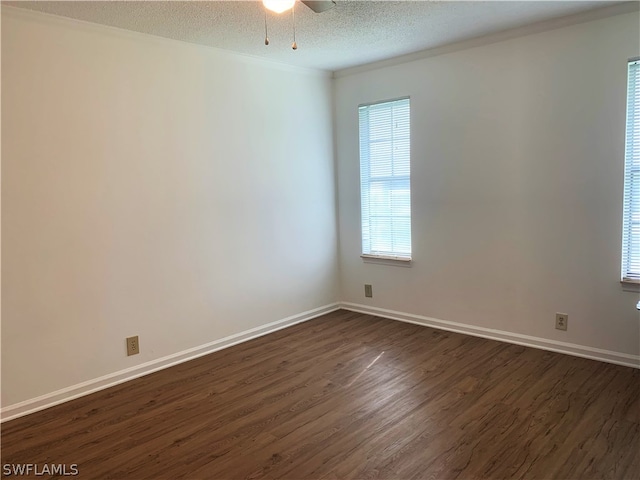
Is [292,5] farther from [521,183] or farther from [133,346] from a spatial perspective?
[133,346]

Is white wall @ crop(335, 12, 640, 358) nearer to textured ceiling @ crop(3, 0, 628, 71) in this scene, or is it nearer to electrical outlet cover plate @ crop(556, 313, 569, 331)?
electrical outlet cover plate @ crop(556, 313, 569, 331)

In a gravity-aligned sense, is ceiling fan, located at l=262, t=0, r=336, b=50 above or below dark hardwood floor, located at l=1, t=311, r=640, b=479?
above

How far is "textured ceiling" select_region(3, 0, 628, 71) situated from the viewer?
2.83 metres

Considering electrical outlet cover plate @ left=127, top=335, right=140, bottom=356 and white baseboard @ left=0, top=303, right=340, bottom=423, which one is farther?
electrical outlet cover plate @ left=127, top=335, right=140, bottom=356

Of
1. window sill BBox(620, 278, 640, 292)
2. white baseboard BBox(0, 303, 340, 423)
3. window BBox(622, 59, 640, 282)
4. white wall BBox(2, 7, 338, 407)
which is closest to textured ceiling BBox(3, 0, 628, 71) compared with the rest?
white wall BBox(2, 7, 338, 407)

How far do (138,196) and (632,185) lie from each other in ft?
10.9

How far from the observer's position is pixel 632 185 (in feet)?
10.3

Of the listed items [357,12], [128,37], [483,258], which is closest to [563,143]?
[483,258]

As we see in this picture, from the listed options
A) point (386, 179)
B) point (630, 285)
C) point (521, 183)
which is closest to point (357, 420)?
point (630, 285)

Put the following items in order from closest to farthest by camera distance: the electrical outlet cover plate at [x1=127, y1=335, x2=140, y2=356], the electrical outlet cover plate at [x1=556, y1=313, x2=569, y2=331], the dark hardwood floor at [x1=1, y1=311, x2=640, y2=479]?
1. the dark hardwood floor at [x1=1, y1=311, x2=640, y2=479]
2. the electrical outlet cover plate at [x1=127, y1=335, x2=140, y2=356]
3. the electrical outlet cover plate at [x1=556, y1=313, x2=569, y2=331]

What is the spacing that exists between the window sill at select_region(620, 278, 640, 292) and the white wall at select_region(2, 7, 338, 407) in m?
2.58

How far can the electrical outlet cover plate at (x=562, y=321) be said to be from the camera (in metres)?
3.48

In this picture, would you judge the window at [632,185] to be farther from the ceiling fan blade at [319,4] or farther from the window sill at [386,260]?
the ceiling fan blade at [319,4]

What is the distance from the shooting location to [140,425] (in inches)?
105
